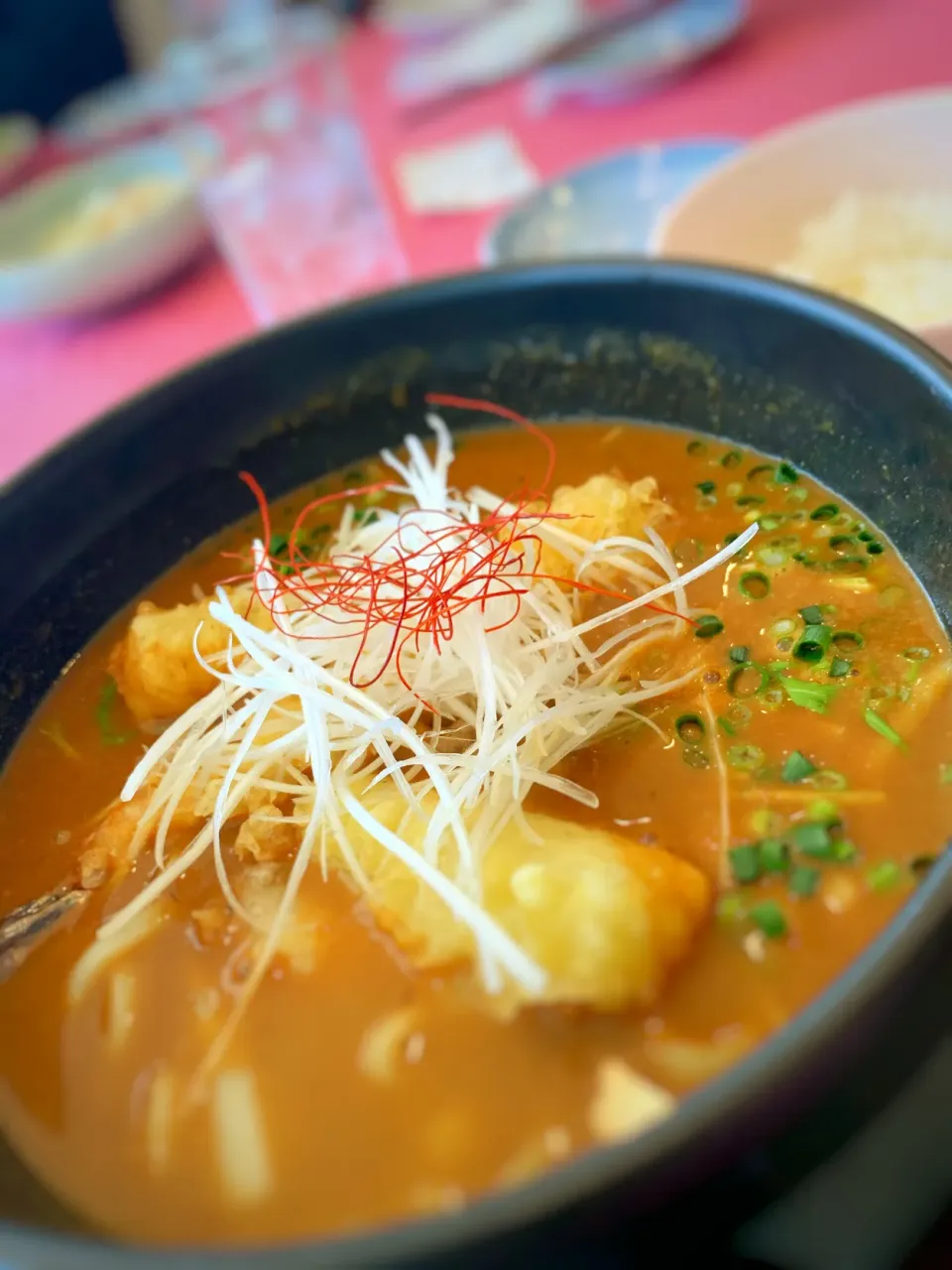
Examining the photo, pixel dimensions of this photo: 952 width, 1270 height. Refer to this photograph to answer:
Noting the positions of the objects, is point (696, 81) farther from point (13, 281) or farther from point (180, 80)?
point (180, 80)

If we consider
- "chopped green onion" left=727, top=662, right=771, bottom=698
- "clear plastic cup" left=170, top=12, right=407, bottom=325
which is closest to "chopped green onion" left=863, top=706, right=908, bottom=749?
"chopped green onion" left=727, top=662, right=771, bottom=698

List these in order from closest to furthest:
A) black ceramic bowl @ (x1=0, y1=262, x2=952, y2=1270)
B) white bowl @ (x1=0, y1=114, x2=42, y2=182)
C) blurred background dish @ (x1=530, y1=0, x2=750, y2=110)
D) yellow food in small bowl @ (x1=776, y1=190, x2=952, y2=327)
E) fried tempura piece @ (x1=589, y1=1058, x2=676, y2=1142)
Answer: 1. black ceramic bowl @ (x1=0, y1=262, x2=952, y2=1270)
2. fried tempura piece @ (x1=589, y1=1058, x2=676, y2=1142)
3. yellow food in small bowl @ (x1=776, y1=190, x2=952, y2=327)
4. blurred background dish @ (x1=530, y1=0, x2=750, y2=110)
5. white bowl @ (x1=0, y1=114, x2=42, y2=182)

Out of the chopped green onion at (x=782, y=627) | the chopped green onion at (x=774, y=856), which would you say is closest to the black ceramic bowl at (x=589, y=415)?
the chopped green onion at (x=782, y=627)

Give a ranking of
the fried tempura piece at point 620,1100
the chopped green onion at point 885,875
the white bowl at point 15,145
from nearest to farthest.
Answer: the fried tempura piece at point 620,1100 < the chopped green onion at point 885,875 < the white bowl at point 15,145

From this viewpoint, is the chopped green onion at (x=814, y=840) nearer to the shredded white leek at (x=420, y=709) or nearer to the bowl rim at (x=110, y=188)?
the shredded white leek at (x=420, y=709)

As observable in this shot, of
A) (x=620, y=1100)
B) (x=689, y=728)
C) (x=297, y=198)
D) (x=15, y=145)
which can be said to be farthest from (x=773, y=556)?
(x=15, y=145)

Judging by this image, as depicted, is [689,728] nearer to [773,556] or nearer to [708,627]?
[708,627]

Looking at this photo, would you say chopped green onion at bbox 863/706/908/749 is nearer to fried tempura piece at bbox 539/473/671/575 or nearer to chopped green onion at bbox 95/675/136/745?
fried tempura piece at bbox 539/473/671/575
